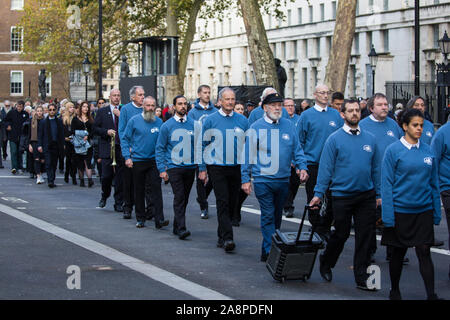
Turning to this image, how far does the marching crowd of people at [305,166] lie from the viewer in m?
9.05

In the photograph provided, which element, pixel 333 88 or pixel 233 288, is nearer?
pixel 233 288

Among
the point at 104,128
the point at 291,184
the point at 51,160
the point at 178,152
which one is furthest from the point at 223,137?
the point at 51,160

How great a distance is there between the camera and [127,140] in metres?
14.8

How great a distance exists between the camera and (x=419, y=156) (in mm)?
9031

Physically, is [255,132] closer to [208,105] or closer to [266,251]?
[266,251]

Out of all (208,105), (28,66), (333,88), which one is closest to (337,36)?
(333,88)

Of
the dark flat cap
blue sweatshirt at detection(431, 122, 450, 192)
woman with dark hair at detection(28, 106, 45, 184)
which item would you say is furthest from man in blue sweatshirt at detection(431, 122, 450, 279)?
woman with dark hair at detection(28, 106, 45, 184)

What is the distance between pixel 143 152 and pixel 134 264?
3.89 meters

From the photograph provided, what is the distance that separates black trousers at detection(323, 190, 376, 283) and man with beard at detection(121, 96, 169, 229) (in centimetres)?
491

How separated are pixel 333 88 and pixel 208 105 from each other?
531 inches

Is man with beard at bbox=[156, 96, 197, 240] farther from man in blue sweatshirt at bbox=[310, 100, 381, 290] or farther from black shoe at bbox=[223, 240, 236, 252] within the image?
man in blue sweatshirt at bbox=[310, 100, 381, 290]
